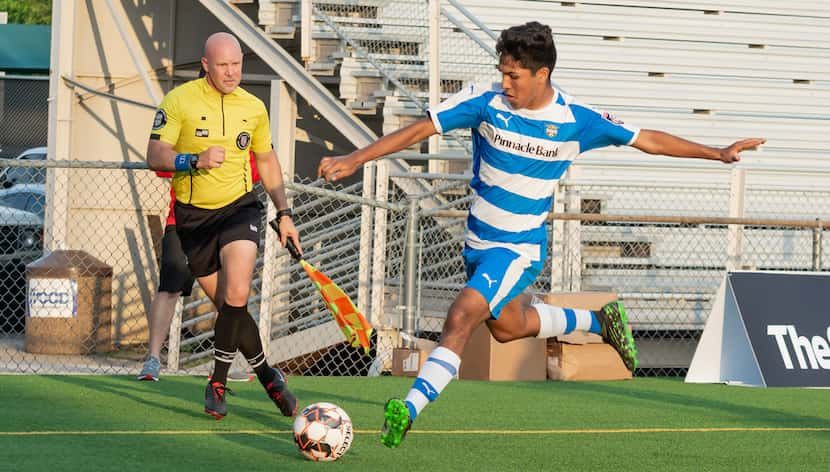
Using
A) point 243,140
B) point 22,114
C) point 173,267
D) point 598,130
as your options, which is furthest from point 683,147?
point 22,114

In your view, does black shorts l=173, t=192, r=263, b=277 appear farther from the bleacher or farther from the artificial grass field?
the bleacher

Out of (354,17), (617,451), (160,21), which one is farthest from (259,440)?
(160,21)

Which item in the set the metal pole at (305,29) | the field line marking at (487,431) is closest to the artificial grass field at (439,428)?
the field line marking at (487,431)

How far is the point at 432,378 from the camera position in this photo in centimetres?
595

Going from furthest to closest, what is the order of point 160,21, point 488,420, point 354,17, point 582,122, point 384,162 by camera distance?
point 160,21 < point 354,17 < point 384,162 < point 488,420 < point 582,122

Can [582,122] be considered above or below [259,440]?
above

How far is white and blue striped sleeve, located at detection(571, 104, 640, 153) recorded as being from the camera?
642 centimetres

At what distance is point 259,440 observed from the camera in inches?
259

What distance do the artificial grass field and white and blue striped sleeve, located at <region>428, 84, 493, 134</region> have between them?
1517 millimetres

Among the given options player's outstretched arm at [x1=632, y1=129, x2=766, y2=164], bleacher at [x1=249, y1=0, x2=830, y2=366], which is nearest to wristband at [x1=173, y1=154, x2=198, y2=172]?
player's outstretched arm at [x1=632, y1=129, x2=766, y2=164]

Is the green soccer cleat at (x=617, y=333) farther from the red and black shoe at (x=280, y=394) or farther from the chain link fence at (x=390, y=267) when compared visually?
the chain link fence at (x=390, y=267)

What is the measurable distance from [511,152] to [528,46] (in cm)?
51

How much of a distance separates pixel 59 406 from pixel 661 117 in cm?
1111

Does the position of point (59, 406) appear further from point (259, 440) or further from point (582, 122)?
point (582, 122)
